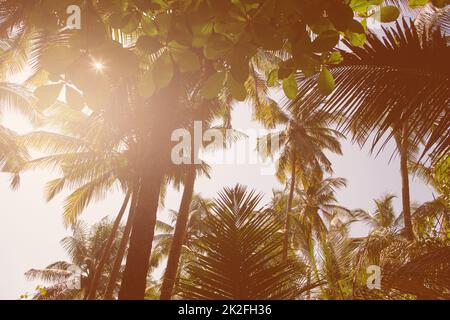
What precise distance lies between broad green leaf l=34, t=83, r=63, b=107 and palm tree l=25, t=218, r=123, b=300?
21.1m

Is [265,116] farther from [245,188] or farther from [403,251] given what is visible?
[245,188]

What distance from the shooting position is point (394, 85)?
194 cm

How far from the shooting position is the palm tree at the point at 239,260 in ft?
5.64

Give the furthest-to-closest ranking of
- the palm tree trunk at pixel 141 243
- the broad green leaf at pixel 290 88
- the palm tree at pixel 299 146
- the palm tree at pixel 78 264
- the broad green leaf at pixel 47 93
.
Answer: the palm tree at pixel 78 264 < the palm tree at pixel 299 146 < the palm tree trunk at pixel 141 243 < the broad green leaf at pixel 290 88 < the broad green leaf at pixel 47 93

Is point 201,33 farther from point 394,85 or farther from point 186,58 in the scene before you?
point 394,85

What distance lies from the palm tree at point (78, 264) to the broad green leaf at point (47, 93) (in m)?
21.1

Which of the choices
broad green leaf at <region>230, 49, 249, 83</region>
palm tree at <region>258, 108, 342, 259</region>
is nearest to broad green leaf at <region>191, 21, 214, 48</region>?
broad green leaf at <region>230, 49, 249, 83</region>

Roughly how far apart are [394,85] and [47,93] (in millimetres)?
1877

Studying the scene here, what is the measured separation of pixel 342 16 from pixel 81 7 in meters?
0.93

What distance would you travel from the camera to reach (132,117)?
8.09 metres

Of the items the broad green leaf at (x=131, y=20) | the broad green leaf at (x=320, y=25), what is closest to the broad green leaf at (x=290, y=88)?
the broad green leaf at (x=320, y=25)

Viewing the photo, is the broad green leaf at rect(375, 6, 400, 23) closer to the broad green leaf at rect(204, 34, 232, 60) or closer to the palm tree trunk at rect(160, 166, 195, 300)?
the broad green leaf at rect(204, 34, 232, 60)

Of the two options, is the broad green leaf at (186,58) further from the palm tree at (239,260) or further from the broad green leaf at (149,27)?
the palm tree at (239,260)
